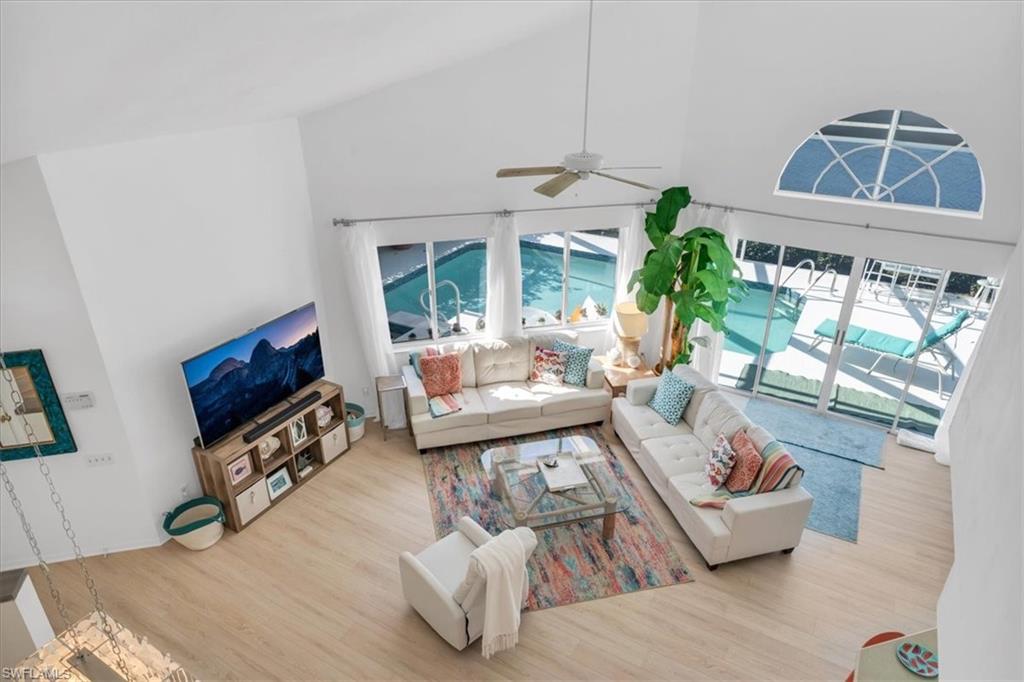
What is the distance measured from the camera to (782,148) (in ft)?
20.4

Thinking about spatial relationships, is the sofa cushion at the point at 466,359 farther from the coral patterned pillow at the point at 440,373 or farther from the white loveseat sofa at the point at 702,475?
the white loveseat sofa at the point at 702,475

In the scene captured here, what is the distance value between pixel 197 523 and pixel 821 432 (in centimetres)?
625

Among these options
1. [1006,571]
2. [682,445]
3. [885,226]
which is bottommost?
[682,445]

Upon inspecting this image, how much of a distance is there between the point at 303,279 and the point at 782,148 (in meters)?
4.94

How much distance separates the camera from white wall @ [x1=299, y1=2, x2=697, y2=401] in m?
6.05

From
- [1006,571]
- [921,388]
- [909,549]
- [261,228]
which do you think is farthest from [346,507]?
[921,388]

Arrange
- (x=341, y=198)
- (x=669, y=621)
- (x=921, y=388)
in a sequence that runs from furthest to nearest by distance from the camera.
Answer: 1. (x=921, y=388)
2. (x=341, y=198)
3. (x=669, y=621)

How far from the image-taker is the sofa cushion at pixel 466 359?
683 centimetres

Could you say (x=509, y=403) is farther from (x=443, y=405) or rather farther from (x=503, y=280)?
(x=503, y=280)

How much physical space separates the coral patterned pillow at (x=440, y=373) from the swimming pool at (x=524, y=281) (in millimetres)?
3183

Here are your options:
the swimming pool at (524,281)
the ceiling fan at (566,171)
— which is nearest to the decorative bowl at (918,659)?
the ceiling fan at (566,171)

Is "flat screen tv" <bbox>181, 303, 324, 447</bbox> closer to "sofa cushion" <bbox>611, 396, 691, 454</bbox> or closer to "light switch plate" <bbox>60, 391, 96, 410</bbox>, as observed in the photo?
"light switch plate" <bbox>60, 391, 96, 410</bbox>

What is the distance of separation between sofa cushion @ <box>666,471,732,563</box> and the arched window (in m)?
3.15

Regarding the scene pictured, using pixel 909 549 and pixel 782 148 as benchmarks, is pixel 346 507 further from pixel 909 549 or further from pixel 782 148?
pixel 782 148
